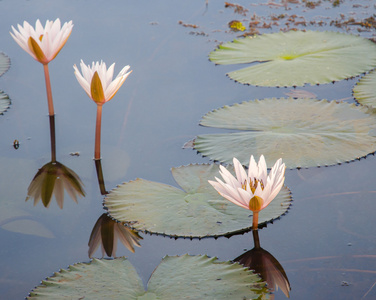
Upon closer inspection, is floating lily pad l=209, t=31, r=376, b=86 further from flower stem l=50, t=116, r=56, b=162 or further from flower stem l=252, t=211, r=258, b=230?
flower stem l=252, t=211, r=258, b=230

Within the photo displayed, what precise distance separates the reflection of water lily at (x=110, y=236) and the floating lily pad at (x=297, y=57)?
1.85m

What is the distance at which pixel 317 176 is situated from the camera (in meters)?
2.86

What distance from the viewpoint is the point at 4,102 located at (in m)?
3.77

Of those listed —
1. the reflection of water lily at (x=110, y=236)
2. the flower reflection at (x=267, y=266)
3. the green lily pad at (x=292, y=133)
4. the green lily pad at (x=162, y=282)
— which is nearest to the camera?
the green lily pad at (x=162, y=282)

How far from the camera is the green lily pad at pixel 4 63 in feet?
13.9

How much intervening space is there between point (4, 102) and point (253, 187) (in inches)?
92.4

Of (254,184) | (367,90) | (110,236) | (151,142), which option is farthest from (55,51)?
(367,90)

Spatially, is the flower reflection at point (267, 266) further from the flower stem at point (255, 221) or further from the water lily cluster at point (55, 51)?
the water lily cluster at point (55, 51)

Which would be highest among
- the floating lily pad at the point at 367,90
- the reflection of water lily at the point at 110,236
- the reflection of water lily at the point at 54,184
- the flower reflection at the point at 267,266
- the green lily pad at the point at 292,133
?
the floating lily pad at the point at 367,90

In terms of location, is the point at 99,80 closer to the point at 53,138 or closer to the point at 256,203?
the point at 53,138

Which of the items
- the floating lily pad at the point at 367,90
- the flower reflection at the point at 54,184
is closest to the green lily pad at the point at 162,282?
the flower reflection at the point at 54,184

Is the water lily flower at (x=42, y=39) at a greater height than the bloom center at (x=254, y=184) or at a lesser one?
greater

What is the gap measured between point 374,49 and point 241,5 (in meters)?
1.81

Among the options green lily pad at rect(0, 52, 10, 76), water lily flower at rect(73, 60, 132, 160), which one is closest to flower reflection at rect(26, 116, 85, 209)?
water lily flower at rect(73, 60, 132, 160)
